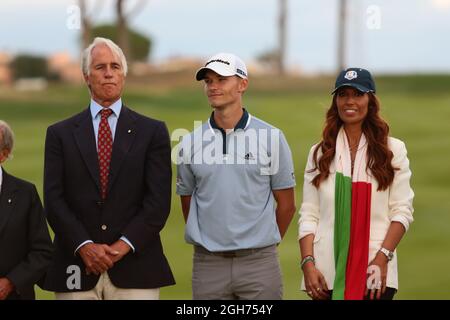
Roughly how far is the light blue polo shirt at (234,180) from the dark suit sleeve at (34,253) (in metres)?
0.82

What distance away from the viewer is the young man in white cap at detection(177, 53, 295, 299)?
558cm

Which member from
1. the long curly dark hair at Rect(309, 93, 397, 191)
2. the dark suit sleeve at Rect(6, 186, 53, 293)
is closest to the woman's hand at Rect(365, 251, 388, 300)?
the long curly dark hair at Rect(309, 93, 397, 191)

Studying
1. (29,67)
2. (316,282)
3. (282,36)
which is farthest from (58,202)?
(29,67)

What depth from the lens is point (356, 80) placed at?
214 inches

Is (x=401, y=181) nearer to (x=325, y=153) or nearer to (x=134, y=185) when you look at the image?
(x=325, y=153)

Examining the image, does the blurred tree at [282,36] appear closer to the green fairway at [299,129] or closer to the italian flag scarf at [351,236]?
the green fairway at [299,129]

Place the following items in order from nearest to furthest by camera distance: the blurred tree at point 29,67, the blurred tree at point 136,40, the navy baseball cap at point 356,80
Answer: the navy baseball cap at point 356,80 → the blurred tree at point 29,67 → the blurred tree at point 136,40

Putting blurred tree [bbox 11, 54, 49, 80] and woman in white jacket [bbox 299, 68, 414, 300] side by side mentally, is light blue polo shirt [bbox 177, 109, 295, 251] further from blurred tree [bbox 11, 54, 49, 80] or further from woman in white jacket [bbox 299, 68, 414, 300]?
blurred tree [bbox 11, 54, 49, 80]

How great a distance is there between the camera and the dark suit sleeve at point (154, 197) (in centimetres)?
556

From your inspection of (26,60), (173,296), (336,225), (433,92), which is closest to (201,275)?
(336,225)

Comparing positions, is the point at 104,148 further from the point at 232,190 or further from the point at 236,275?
the point at 236,275

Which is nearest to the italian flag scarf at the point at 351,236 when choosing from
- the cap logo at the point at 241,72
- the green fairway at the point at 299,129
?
the cap logo at the point at 241,72

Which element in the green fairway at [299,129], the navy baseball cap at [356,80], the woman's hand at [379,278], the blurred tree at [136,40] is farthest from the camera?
the blurred tree at [136,40]
